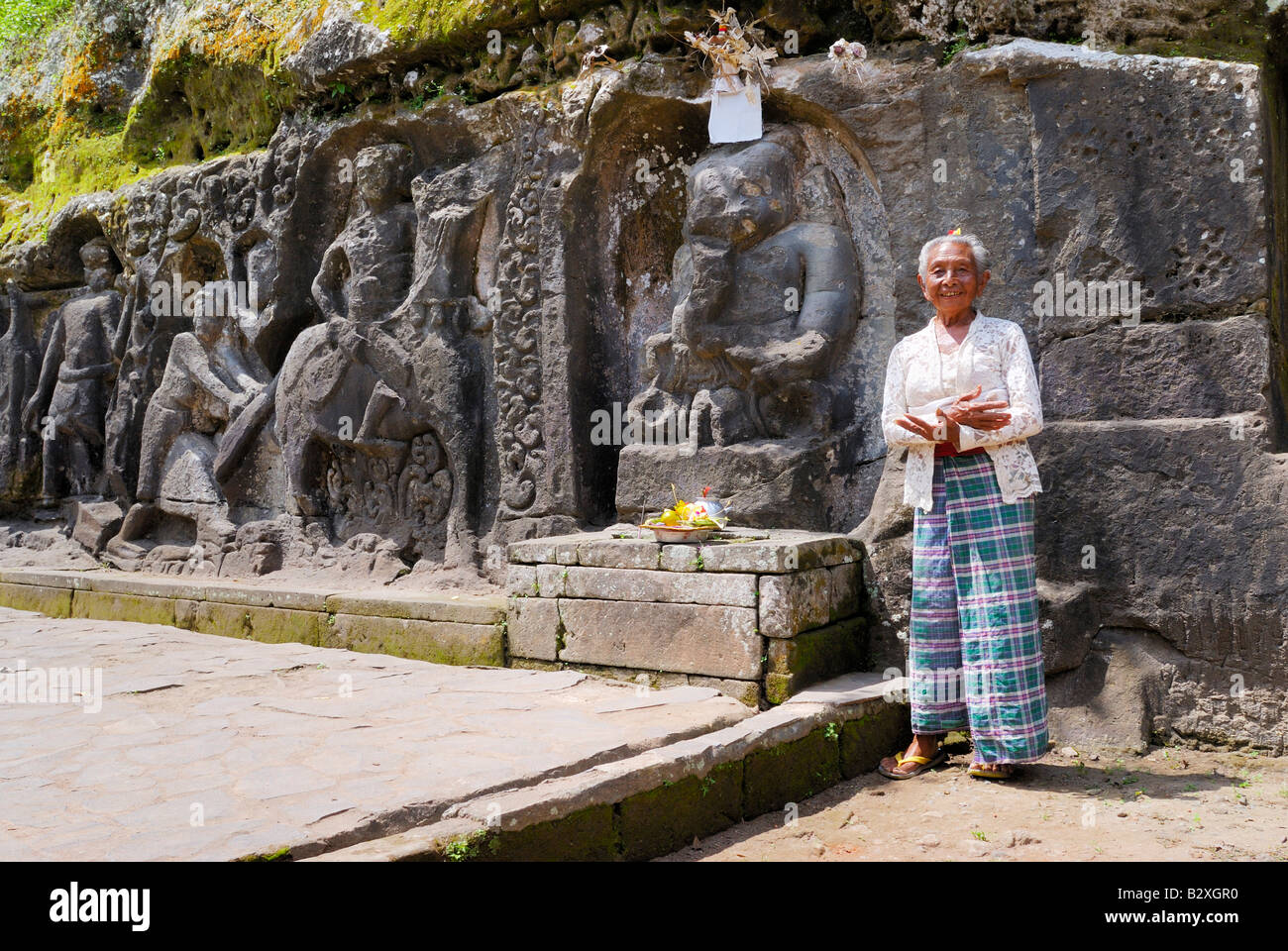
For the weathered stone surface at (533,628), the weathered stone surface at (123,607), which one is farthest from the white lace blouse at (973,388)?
the weathered stone surface at (123,607)

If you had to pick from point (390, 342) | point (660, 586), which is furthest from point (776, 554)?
point (390, 342)

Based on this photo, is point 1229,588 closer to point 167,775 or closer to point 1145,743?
point 1145,743

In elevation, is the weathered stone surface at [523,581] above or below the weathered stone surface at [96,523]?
below

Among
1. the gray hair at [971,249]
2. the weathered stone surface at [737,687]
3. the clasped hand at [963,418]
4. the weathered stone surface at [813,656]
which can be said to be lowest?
the weathered stone surface at [737,687]

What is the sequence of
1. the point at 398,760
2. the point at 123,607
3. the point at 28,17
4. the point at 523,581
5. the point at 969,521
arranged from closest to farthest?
the point at 398,760 → the point at 969,521 → the point at 523,581 → the point at 123,607 → the point at 28,17

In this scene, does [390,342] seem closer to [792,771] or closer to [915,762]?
[792,771]

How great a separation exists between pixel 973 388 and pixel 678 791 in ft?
5.78

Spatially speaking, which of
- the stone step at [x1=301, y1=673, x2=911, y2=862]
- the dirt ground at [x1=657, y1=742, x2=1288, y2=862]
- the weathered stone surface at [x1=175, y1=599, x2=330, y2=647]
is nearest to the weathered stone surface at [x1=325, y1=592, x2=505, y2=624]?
the weathered stone surface at [x1=175, y1=599, x2=330, y2=647]

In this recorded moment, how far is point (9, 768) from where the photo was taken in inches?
131

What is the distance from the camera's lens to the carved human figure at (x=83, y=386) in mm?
9609

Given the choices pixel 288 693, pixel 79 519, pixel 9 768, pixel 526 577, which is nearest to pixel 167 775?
pixel 9 768

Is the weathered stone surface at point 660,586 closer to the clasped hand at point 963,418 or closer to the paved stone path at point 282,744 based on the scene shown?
the paved stone path at point 282,744

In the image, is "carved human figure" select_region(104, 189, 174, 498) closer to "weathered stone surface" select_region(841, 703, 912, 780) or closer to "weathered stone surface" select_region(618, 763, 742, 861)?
"weathered stone surface" select_region(841, 703, 912, 780)

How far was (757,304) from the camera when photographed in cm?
550
